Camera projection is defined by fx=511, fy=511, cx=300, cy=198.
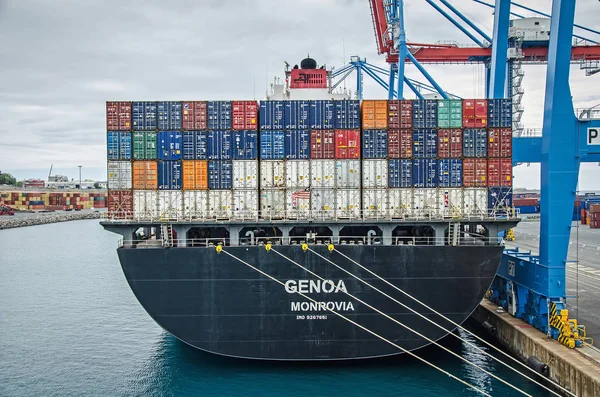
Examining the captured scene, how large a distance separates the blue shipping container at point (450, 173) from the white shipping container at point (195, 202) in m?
11.8

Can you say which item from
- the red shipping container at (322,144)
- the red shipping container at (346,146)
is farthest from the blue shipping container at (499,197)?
the red shipping container at (322,144)

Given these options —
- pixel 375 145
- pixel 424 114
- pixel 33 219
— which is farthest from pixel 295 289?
pixel 33 219

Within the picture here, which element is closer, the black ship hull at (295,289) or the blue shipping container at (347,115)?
the black ship hull at (295,289)

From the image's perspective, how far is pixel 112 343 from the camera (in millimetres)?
28953

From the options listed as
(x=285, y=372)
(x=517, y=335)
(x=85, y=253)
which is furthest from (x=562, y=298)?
(x=85, y=253)

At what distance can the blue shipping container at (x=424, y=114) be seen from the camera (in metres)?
26.0

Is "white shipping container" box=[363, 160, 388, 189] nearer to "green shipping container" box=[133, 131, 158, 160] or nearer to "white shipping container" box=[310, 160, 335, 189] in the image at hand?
"white shipping container" box=[310, 160, 335, 189]

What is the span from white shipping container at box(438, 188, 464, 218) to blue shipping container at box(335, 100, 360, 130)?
5468 mm

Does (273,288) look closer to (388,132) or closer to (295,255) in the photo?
(295,255)

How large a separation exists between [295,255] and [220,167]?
20.0 feet

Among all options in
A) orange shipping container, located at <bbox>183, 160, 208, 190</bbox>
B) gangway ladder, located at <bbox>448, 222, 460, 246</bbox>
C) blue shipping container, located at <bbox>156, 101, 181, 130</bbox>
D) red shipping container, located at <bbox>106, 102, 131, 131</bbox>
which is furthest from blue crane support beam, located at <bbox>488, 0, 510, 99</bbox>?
red shipping container, located at <bbox>106, 102, 131, 131</bbox>

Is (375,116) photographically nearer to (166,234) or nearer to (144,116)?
(144,116)

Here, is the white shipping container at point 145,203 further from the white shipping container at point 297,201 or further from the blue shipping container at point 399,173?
the blue shipping container at point 399,173

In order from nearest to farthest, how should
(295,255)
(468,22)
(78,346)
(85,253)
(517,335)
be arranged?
(295,255) < (517,335) < (78,346) < (468,22) < (85,253)
